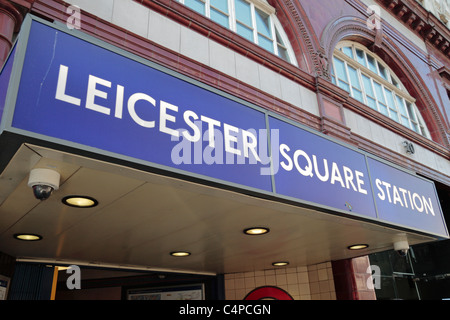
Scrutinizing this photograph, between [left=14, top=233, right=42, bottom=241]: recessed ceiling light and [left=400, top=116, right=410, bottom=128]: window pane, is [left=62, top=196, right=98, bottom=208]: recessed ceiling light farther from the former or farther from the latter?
[left=400, top=116, right=410, bottom=128]: window pane

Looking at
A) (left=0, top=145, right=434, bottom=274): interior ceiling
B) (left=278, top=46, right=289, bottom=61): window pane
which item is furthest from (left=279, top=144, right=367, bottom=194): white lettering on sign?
(left=278, top=46, right=289, bottom=61): window pane

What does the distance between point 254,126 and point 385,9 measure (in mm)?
10593

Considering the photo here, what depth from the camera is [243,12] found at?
8.02 metres

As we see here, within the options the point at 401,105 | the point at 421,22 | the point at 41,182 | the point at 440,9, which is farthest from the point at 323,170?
the point at 440,9

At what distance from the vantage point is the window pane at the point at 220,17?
7.24 metres

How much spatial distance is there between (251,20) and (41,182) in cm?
635

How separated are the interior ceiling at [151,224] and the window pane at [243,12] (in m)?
4.62

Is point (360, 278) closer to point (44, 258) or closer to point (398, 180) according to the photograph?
point (398, 180)

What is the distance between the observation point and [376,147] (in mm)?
8719

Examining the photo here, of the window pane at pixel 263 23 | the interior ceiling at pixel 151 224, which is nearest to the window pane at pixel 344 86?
the window pane at pixel 263 23

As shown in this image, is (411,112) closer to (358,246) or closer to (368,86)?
(368,86)

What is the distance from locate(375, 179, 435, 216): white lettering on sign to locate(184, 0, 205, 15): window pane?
4.33 meters
